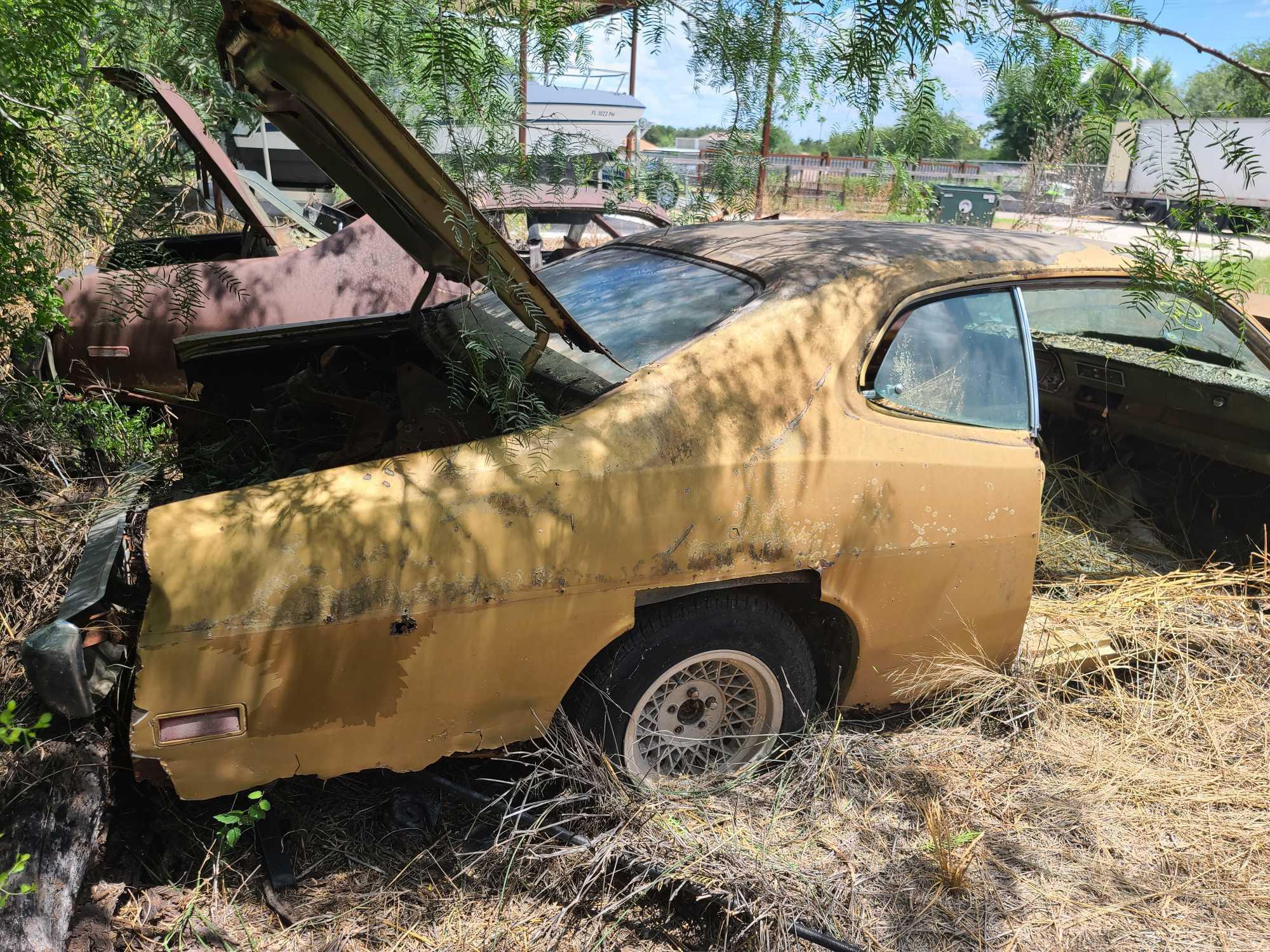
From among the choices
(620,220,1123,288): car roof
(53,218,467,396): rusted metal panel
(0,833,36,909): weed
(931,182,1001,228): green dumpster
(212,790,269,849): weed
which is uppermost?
(931,182,1001,228): green dumpster

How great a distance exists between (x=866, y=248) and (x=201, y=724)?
7.42 feet

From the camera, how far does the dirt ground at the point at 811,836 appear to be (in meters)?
2.29

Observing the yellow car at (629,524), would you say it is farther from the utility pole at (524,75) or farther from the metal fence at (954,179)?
the metal fence at (954,179)

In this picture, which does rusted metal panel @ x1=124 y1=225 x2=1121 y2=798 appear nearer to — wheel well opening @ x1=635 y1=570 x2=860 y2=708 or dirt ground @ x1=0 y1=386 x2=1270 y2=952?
wheel well opening @ x1=635 y1=570 x2=860 y2=708

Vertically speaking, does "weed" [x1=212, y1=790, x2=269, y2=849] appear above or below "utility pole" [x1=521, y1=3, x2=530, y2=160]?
below

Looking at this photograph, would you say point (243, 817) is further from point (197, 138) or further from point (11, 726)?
point (197, 138)

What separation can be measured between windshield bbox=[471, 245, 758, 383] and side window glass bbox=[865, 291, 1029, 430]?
460 millimetres

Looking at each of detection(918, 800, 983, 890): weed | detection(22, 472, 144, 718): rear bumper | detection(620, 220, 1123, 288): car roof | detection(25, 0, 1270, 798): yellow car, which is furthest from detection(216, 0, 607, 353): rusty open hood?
detection(918, 800, 983, 890): weed

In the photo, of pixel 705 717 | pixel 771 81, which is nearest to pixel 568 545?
pixel 705 717

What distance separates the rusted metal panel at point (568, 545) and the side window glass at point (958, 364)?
0.07 meters

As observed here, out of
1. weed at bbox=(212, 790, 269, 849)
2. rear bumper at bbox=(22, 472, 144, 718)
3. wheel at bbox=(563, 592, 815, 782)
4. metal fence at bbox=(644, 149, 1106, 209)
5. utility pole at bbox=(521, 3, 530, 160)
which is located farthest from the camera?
metal fence at bbox=(644, 149, 1106, 209)

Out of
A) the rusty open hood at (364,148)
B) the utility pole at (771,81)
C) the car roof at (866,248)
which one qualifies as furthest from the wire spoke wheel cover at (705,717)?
the utility pole at (771,81)

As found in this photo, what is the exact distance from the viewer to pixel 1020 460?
8.94 feet

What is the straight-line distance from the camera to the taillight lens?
1.99m
